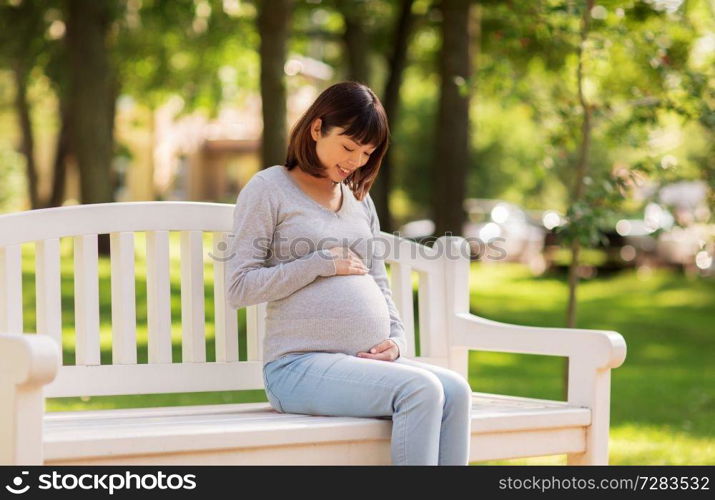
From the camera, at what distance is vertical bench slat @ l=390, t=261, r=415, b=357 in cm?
439

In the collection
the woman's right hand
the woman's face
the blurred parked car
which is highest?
the woman's face

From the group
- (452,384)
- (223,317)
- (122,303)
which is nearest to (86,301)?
(122,303)

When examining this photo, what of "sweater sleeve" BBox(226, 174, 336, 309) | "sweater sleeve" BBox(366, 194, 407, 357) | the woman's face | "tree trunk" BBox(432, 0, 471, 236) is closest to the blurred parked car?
"tree trunk" BBox(432, 0, 471, 236)

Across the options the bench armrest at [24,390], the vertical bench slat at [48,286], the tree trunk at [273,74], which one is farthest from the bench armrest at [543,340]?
the tree trunk at [273,74]

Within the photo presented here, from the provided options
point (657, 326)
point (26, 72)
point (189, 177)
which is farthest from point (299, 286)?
point (189, 177)

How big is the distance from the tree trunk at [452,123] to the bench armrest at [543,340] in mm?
6745

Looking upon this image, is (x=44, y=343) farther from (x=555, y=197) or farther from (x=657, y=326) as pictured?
(x=555, y=197)

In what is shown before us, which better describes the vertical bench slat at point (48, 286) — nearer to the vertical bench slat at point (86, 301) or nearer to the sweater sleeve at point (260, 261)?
the vertical bench slat at point (86, 301)

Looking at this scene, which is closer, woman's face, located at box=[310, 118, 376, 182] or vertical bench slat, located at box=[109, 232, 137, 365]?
woman's face, located at box=[310, 118, 376, 182]

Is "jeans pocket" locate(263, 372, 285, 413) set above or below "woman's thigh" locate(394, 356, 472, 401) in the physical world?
below

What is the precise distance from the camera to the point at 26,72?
55.6ft

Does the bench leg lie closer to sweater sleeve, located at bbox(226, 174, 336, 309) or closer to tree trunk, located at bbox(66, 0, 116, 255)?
sweater sleeve, located at bbox(226, 174, 336, 309)

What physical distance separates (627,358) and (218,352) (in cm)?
742

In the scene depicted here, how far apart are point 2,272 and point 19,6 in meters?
12.2
